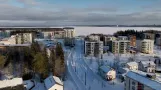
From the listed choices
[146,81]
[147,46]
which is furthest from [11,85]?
[147,46]

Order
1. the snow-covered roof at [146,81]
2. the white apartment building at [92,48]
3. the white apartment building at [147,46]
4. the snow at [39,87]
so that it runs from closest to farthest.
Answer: the snow-covered roof at [146,81], the snow at [39,87], the white apartment building at [92,48], the white apartment building at [147,46]

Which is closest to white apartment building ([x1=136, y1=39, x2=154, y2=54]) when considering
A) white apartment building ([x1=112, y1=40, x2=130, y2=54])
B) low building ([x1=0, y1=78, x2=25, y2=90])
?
white apartment building ([x1=112, y1=40, x2=130, y2=54])

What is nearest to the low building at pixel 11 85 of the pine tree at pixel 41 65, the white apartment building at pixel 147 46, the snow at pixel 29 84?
the snow at pixel 29 84

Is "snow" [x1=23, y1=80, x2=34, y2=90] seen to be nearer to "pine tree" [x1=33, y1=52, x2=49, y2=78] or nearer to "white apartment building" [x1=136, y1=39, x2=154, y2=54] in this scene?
"pine tree" [x1=33, y1=52, x2=49, y2=78]

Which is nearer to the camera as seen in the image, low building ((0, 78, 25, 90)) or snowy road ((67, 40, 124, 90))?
low building ((0, 78, 25, 90))

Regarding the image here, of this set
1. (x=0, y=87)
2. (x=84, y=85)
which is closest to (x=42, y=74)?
(x=84, y=85)

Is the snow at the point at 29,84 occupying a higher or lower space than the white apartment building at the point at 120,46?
lower

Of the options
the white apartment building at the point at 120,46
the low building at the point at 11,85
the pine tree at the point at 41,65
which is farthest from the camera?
the white apartment building at the point at 120,46

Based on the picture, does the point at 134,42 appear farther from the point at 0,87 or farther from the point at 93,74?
the point at 0,87

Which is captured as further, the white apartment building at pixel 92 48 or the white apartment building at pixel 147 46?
the white apartment building at pixel 147 46

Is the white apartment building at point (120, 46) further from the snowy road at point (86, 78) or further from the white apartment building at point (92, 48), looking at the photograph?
the snowy road at point (86, 78)

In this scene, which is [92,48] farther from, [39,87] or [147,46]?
[39,87]
